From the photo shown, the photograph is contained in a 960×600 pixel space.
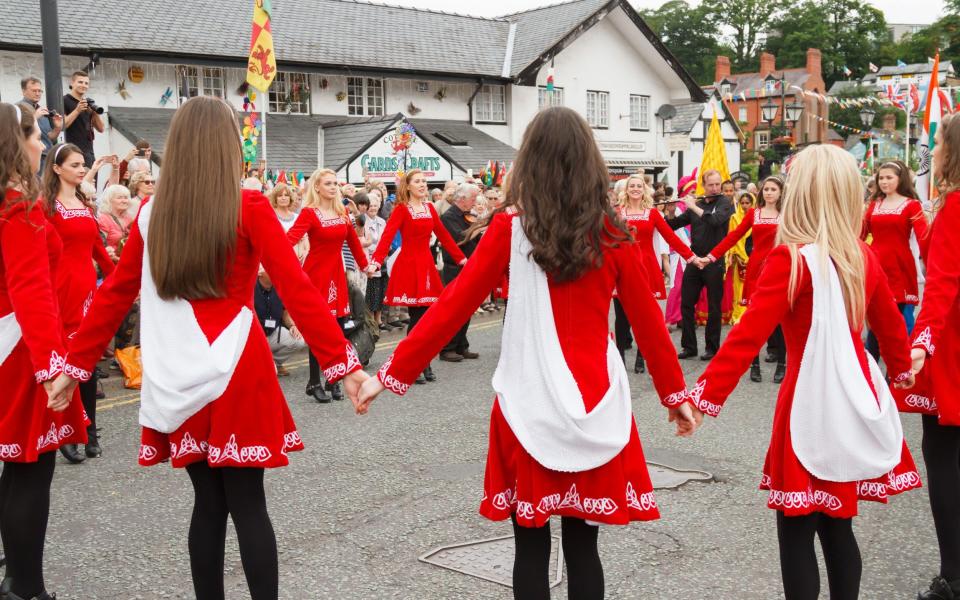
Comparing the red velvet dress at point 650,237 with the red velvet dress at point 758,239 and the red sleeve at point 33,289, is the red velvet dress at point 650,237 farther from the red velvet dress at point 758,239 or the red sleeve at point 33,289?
the red sleeve at point 33,289

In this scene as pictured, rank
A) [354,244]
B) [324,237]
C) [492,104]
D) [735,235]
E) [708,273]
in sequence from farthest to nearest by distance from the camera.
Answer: [492,104] < [708,273] < [735,235] < [354,244] < [324,237]

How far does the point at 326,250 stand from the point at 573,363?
594 cm

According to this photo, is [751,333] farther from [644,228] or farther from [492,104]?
[492,104]

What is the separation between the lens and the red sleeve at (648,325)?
10.5 ft

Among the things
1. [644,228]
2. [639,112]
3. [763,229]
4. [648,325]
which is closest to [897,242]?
[763,229]

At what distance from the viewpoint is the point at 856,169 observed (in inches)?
138

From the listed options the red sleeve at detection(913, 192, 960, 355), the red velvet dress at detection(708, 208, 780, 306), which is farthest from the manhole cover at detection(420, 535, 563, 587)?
the red velvet dress at detection(708, 208, 780, 306)

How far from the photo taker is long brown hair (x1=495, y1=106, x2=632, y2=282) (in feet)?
10.0

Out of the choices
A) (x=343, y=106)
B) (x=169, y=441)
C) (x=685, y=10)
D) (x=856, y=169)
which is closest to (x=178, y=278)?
(x=169, y=441)

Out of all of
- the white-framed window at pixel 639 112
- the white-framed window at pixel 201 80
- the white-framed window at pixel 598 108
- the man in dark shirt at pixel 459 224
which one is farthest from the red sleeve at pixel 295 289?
the white-framed window at pixel 639 112

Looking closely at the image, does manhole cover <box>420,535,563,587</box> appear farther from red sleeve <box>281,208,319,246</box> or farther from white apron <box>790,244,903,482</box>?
red sleeve <box>281,208,319,246</box>

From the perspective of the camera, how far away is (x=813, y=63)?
8638cm

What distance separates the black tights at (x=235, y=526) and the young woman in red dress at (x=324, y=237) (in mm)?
5074

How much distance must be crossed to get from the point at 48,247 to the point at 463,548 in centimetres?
246
